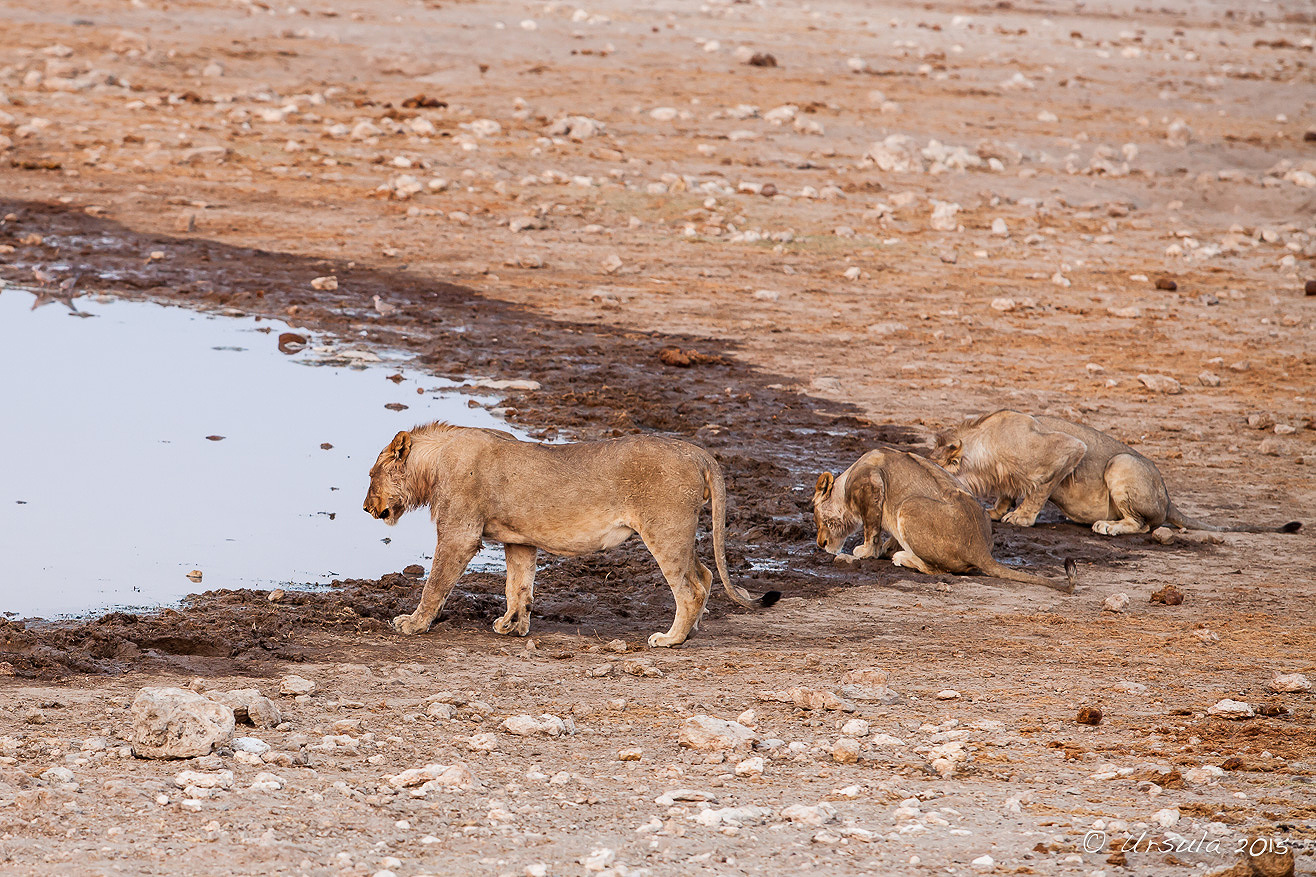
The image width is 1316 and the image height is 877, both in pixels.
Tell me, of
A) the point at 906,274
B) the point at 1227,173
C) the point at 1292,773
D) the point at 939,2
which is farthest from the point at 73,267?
the point at 939,2

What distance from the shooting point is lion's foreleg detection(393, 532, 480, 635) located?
7.96 metres

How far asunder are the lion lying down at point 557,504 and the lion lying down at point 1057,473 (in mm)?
3540

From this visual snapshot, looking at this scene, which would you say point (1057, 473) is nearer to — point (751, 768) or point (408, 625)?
point (408, 625)

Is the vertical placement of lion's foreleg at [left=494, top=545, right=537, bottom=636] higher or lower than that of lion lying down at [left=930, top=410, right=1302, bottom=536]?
lower

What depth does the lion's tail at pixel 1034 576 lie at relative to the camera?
30.8ft

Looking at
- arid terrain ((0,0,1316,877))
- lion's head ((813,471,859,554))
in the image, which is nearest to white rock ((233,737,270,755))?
arid terrain ((0,0,1316,877))

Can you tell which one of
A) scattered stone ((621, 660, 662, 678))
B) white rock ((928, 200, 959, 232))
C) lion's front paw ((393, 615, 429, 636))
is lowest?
lion's front paw ((393, 615, 429, 636))

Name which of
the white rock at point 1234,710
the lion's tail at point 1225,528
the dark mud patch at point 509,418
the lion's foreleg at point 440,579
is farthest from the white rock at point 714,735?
the lion's tail at point 1225,528

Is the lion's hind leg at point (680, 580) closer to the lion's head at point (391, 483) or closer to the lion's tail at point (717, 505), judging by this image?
the lion's tail at point (717, 505)

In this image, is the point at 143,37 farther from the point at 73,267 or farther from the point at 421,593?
the point at 421,593

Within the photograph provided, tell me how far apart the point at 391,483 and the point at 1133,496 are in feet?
18.2

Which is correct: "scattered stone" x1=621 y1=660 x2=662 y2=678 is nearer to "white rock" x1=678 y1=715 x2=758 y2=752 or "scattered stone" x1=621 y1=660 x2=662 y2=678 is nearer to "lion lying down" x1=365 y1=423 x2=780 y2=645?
"lion lying down" x1=365 y1=423 x2=780 y2=645

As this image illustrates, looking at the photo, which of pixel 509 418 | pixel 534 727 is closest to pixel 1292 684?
pixel 534 727

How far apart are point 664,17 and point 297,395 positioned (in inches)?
1040
